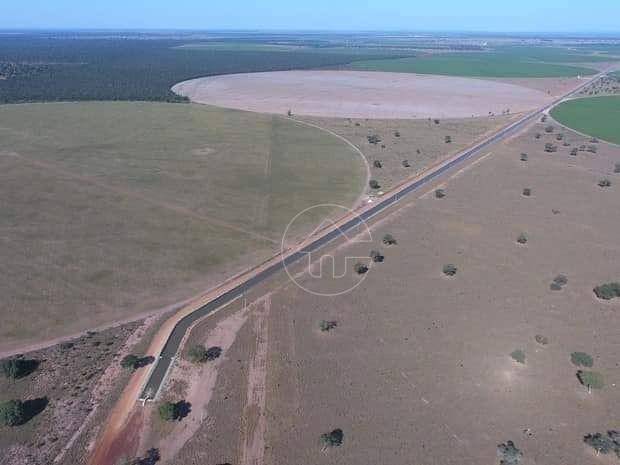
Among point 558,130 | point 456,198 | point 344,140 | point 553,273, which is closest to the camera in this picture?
point 553,273

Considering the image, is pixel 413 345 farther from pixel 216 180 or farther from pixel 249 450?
pixel 216 180

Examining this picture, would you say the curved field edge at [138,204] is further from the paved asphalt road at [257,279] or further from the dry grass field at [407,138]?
the dry grass field at [407,138]

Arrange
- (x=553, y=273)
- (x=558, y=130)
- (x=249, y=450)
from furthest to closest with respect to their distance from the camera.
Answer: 1. (x=558, y=130)
2. (x=553, y=273)
3. (x=249, y=450)

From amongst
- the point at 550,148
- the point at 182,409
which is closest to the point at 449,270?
the point at 182,409

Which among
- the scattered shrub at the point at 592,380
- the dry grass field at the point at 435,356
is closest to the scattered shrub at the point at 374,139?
the dry grass field at the point at 435,356

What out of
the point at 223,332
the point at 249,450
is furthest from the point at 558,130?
the point at 249,450

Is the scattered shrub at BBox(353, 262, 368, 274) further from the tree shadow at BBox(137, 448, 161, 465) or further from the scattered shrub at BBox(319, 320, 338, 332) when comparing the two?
the tree shadow at BBox(137, 448, 161, 465)
